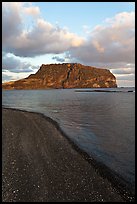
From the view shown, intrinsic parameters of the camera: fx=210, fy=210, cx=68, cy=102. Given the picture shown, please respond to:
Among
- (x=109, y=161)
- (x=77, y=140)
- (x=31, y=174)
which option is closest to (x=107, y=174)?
(x=109, y=161)

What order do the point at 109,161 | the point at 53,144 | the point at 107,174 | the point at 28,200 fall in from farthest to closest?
the point at 53,144
the point at 109,161
the point at 107,174
the point at 28,200

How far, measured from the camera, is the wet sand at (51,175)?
1113cm

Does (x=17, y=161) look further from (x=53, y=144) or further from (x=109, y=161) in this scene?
(x=109, y=161)

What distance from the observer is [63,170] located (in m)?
14.2

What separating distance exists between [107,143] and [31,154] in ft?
27.9

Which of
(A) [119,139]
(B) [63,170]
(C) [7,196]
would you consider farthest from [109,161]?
(C) [7,196]

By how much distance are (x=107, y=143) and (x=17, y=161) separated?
10.0 metres

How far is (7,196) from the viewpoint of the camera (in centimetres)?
1104

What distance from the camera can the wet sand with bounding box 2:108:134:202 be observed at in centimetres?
1113

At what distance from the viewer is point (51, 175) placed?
43.9 feet

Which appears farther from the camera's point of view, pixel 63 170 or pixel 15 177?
pixel 63 170

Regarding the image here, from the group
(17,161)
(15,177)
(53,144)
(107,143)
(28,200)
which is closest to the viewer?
(28,200)

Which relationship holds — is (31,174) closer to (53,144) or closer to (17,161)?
(17,161)

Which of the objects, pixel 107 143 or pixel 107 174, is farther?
pixel 107 143
